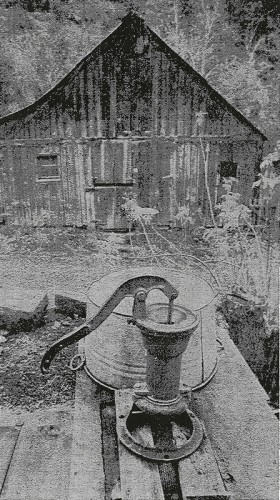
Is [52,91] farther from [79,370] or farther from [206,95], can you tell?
[79,370]

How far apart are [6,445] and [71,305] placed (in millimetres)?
2005

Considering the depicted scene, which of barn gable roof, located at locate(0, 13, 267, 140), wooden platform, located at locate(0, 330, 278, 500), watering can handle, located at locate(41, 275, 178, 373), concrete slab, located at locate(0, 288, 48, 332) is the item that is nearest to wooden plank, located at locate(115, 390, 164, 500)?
wooden platform, located at locate(0, 330, 278, 500)

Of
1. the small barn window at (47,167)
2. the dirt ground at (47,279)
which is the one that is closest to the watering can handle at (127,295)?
the dirt ground at (47,279)

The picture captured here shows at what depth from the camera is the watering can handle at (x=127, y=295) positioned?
69.1 inches

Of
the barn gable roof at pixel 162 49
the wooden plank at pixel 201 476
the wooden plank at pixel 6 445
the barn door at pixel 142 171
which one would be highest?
the barn gable roof at pixel 162 49

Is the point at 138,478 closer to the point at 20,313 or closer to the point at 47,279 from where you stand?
the point at 20,313

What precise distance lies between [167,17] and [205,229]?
14.5 ft

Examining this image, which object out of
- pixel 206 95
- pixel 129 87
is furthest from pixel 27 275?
pixel 206 95

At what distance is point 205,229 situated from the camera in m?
8.27

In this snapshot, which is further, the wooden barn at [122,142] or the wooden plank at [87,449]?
the wooden barn at [122,142]

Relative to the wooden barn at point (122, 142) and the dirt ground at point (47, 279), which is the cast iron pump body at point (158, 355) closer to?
the dirt ground at point (47, 279)

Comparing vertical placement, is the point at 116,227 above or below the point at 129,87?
below

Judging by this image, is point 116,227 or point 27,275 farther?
point 116,227

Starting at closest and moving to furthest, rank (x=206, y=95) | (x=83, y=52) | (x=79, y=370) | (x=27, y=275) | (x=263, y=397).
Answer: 1. (x=263, y=397)
2. (x=79, y=370)
3. (x=27, y=275)
4. (x=206, y=95)
5. (x=83, y=52)
